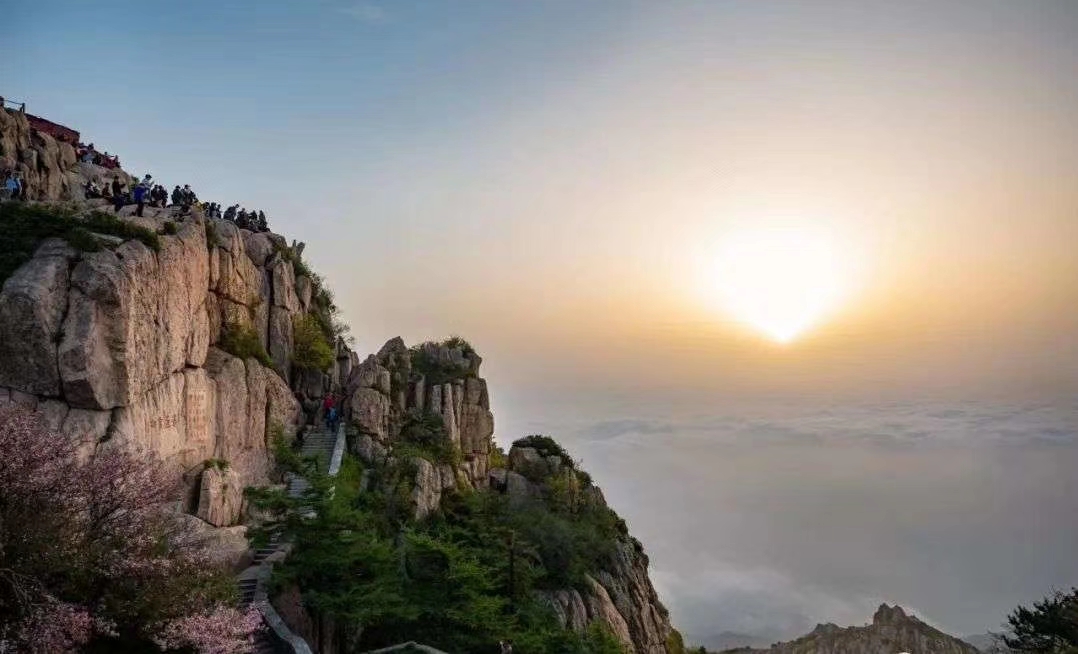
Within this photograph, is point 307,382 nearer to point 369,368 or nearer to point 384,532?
point 369,368

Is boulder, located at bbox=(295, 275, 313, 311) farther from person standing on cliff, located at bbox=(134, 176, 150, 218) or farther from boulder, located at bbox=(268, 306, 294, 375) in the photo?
person standing on cliff, located at bbox=(134, 176, 150, 218)

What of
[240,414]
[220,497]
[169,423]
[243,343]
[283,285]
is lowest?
[220,497]

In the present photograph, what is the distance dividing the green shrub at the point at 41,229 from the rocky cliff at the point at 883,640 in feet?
347

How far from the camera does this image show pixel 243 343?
37.4 meters

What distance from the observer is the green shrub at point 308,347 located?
4303cm

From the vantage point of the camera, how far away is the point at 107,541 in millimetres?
17469

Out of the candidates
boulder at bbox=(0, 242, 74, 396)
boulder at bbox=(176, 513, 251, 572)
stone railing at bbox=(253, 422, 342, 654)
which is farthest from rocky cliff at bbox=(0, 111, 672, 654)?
stone railing at bbox=(253, 422, 342, 654)

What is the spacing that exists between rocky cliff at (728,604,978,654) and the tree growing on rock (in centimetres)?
10472

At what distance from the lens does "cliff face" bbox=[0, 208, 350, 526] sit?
81.7 feet

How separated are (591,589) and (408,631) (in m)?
18.0

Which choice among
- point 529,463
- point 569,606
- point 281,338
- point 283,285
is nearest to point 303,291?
point 283,285

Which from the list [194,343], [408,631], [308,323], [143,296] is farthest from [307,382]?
[408,631]

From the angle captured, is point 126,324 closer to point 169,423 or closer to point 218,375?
point 169,423

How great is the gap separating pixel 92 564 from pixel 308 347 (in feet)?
88.6
